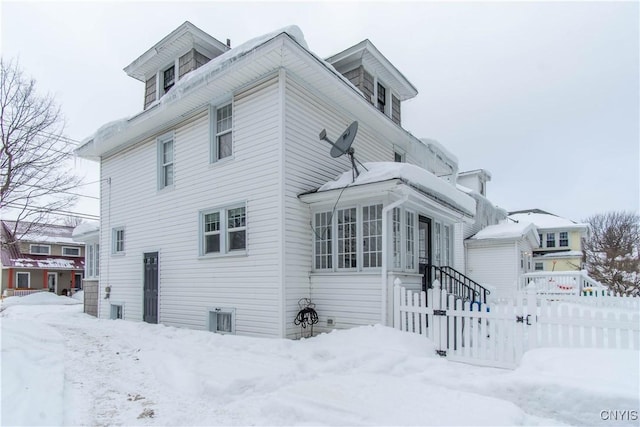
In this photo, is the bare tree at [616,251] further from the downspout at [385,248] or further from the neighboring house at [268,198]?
the downspout at [385,248]

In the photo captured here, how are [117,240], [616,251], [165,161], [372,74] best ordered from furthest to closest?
1. [616,251]
2. [117,240]
3. [372,74]
4. [165,161]

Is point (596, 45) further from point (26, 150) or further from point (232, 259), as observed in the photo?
point (26, 150)

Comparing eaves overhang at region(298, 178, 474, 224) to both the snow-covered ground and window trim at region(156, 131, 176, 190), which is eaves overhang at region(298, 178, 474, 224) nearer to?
the snow-covered ground

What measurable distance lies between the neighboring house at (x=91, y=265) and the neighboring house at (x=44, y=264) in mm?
17384

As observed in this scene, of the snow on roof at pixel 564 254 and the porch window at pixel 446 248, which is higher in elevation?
the porch window at pixel 446 248

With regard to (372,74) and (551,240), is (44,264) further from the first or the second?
(551,240)

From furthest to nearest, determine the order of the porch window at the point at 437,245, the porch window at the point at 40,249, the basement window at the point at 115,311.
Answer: the porch window at the point at 40,249
the basement window at the point at 115,311
the porch window at the point at 437,245

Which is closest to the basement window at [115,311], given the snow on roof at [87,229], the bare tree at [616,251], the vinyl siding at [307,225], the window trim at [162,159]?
the snow on roof at [87,229]

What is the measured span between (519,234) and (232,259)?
1627cm

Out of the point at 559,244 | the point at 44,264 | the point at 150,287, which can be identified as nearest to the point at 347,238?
the point at 150,287

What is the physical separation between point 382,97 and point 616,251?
21665 mm

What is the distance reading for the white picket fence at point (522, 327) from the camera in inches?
207

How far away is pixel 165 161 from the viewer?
11.2m

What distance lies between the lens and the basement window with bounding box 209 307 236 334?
8.59 metres
